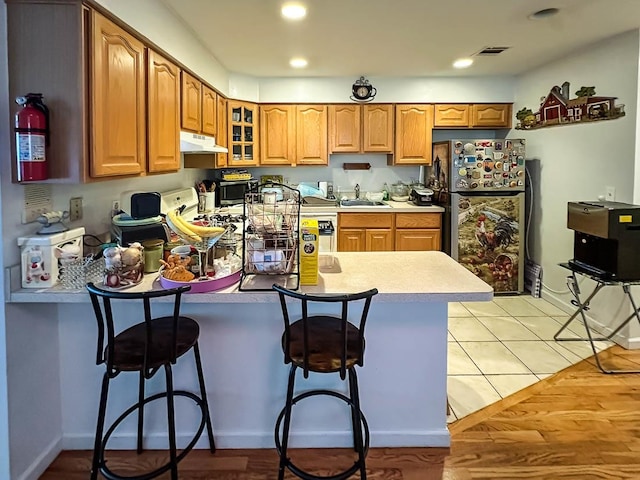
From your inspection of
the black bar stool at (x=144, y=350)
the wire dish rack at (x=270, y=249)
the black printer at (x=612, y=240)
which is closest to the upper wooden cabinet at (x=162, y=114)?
the wire dish rack at (x=270, y=249)

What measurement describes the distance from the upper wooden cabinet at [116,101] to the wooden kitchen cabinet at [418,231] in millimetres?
3054

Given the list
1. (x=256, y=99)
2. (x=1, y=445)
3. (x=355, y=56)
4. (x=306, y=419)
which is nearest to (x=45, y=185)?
(x=1, y=445)

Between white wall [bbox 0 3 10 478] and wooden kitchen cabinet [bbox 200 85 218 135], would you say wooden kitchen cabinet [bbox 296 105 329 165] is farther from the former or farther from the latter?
white wall [bbox 0 3 10 478]

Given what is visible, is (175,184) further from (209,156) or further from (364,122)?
(364,122)

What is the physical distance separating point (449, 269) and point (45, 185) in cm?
184

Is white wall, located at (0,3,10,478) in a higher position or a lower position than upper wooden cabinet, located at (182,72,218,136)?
lower

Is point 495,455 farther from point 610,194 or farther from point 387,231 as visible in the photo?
point 387,231

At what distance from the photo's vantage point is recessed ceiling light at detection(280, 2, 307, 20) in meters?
2.80

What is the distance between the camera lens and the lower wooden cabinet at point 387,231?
488 centimetres

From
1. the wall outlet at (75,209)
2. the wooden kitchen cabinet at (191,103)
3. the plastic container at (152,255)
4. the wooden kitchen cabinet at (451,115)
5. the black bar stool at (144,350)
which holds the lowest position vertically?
Result: the black bar stool at (144,350)

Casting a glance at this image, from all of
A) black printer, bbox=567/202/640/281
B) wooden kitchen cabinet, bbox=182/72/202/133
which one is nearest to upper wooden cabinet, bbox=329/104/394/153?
wooden kitchen cabinet, bbox=182/72/202/133

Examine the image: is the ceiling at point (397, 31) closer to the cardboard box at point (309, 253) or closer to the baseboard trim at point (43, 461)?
the cardboard box at point (309, 253)

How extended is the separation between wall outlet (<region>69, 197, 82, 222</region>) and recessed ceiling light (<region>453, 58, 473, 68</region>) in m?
3.40

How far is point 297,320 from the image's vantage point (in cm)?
218
